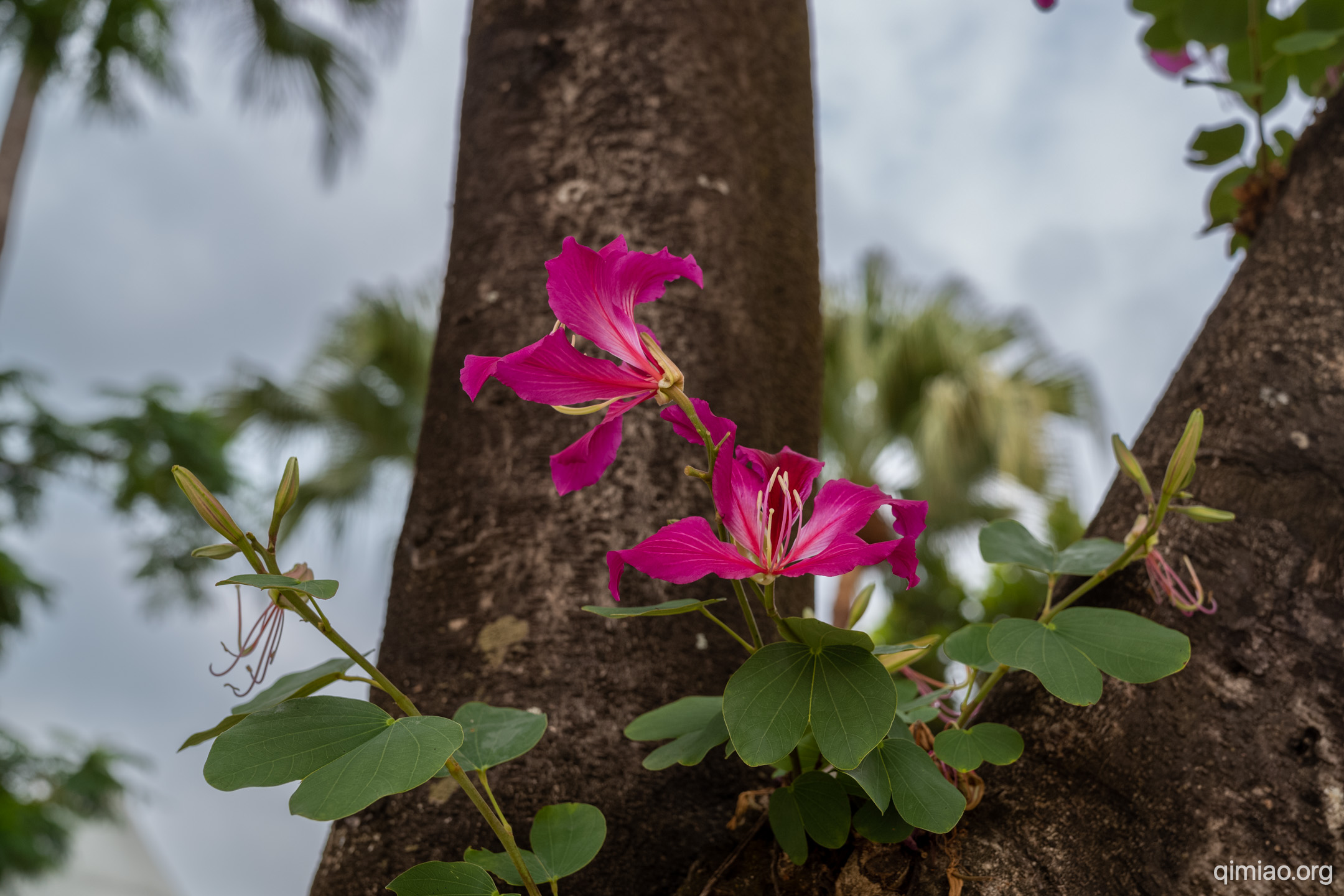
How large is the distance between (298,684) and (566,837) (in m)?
0.19

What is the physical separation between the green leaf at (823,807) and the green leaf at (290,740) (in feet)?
0.83

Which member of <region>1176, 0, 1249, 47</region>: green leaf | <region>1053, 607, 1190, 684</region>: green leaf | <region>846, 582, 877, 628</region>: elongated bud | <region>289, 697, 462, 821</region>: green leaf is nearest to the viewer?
<region>289, 697, 462, 821</region>: green leaf

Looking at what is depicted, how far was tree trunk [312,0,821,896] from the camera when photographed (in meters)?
0.70

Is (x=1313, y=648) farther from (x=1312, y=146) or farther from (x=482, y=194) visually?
(x=482, y=194)

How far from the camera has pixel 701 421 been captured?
0.50m

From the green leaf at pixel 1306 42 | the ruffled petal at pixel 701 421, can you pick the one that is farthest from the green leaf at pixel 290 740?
the green leaf at pixel 1306 42

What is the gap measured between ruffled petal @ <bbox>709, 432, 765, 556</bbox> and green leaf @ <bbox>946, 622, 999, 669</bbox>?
179 millimetres

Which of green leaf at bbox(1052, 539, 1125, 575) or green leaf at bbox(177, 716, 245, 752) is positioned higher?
green leaf at bbox(1052, 539, 1125, 575)

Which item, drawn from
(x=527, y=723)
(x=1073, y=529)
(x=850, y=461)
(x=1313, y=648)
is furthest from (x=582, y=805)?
(x=850, y=461)

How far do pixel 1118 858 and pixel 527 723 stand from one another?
0.39 metres

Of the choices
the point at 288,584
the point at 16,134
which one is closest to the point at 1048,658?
the point at 288,584

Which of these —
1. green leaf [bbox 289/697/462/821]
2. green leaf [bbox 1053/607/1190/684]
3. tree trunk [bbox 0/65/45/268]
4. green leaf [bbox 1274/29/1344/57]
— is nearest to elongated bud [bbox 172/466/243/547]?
green leaf [bbox 289/697/462/821]

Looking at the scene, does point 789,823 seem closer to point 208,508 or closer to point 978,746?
point 978,746

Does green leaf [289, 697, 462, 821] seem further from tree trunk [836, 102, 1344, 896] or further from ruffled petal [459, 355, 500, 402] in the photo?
tree trunk [836, 102, 1344, 896]
